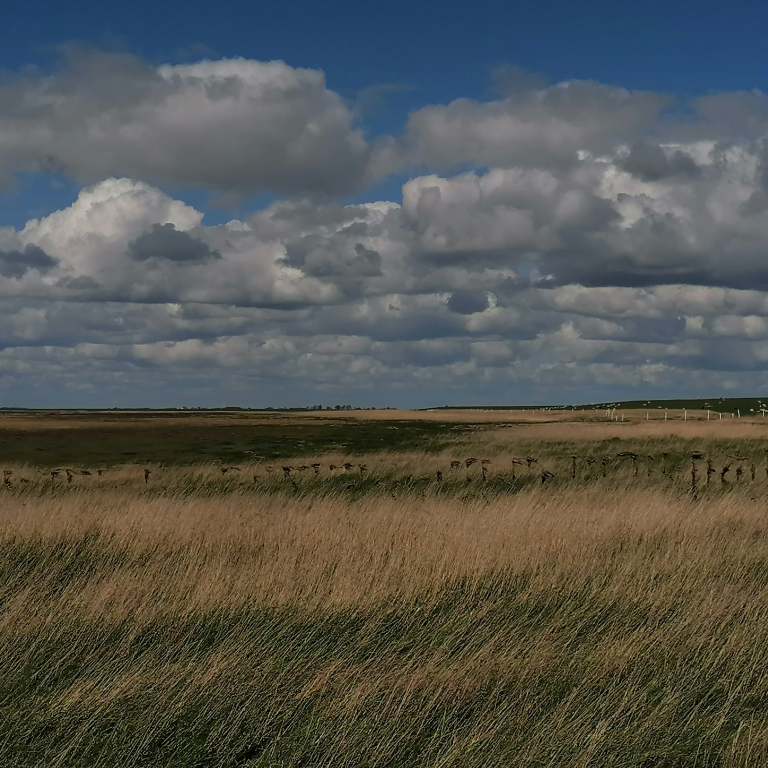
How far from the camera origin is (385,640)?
8.19 metres

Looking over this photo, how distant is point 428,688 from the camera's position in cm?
661

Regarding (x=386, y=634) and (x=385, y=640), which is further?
(x=386, y=634)

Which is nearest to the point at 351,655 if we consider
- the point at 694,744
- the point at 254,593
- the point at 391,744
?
the point at 391,744

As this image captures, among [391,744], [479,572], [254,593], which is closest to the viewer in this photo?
[391,744]

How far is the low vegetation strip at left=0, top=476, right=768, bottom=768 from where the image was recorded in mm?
5832

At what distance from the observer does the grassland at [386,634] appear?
5848 millimetres

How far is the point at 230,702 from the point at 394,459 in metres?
27.1

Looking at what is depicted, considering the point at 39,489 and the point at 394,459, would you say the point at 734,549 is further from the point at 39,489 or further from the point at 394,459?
the point at 394,459

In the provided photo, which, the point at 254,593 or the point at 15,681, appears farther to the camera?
the point at 254,593

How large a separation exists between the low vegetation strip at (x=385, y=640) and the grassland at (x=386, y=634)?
0.03 m

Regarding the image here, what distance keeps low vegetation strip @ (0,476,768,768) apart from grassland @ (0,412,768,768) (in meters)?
0.03

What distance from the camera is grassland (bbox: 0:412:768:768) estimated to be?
585 centimetres

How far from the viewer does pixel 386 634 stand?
838cm

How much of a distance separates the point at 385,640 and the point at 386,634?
0.19 m
